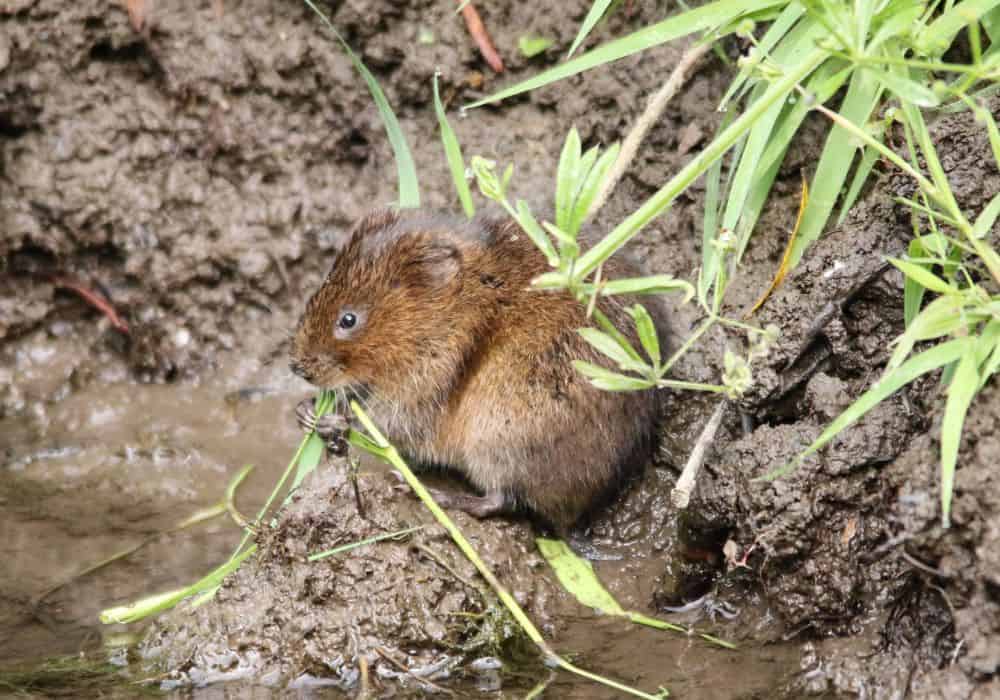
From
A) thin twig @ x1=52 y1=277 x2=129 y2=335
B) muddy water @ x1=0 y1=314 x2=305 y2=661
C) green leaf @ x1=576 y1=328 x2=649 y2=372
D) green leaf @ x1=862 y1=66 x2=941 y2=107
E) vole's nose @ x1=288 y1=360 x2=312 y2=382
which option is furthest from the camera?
thin twig @ x1=52 y1=277 x2=129 y2=335

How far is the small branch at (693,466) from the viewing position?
3.61m

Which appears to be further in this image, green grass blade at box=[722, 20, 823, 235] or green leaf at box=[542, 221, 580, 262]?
green grass blade at box=[722, 20, 823, 235]

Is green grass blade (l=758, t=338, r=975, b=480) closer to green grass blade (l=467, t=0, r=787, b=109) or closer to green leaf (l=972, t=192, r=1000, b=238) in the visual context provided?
green leaf (l=972, t=192, r=1000, b=238)

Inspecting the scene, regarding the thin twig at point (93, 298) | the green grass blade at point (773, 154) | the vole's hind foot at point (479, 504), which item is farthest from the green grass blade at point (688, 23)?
the thin twig at point (93, 298)

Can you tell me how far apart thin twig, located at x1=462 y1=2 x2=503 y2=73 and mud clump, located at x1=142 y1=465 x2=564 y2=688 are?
2.14 m

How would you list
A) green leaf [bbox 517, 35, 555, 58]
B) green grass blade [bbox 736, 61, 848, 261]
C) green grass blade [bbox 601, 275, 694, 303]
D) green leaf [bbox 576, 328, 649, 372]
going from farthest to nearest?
green leaf [bbox 517, 35, 555, 58]
green grass blade [bbox 736, 61, 848, 261]
green leaf [bbox 576, 328, 649, 372]
green grass blade [bbox 601, 275, 694, 303]

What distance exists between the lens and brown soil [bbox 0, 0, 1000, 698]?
370cm

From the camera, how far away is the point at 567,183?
2.93 m

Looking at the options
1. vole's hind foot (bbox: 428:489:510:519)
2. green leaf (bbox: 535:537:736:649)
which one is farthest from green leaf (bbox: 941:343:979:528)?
vole's hind foot (bbox: 428:489:510:519)

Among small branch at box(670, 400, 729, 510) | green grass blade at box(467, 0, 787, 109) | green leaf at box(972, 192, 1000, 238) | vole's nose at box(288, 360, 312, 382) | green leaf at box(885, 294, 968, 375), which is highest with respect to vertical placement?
green grass blade at box(467, 0, 787, 109)

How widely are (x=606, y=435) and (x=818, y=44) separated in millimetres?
1748

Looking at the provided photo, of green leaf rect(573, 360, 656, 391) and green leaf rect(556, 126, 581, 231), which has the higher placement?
green leaf rect(556, 126, 581, 231)

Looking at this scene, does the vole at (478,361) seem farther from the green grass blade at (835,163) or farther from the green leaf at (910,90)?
the green leaf at (910,90)

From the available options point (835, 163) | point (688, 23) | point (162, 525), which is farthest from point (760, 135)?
point (162, 525)
